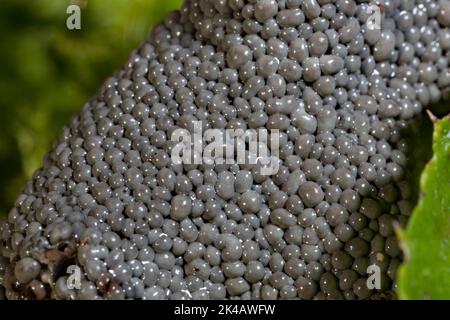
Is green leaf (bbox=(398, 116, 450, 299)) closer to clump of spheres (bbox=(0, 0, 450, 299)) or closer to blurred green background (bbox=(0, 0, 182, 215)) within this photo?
clump of spheres (bbox=(0, 0, 450, 299))

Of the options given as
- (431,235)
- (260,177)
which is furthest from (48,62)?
(431,235)

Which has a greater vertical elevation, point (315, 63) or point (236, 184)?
point (315, 63)

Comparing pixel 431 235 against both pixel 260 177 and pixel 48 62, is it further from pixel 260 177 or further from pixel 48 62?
pixel 48 62

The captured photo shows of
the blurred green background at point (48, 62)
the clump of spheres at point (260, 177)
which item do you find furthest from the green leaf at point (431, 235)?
the blurred green background at point (48, 62)

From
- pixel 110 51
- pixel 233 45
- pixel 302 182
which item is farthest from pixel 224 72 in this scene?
pixel 110 51

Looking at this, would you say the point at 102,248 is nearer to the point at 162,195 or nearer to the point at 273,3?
the point at 162,195

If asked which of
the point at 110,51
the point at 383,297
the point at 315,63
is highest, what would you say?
the point at 110,51
